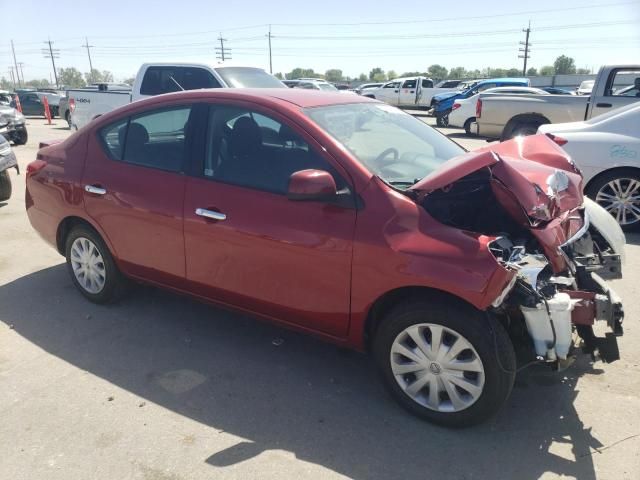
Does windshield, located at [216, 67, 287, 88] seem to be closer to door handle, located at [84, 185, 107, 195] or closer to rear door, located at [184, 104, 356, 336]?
door handle, located at [84, 185, 107, 195]

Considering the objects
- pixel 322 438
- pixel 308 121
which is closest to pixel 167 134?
pixel 308 121

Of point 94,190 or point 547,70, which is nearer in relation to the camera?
point 94,190

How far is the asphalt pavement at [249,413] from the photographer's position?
2645 mm

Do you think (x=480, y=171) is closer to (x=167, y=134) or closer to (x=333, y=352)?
(x=333, y=352)

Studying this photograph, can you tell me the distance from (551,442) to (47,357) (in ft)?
10.6

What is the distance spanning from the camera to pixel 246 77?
945 cm

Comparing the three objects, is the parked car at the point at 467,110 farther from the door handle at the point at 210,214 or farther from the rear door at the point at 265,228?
the door handle at the point at 210,214

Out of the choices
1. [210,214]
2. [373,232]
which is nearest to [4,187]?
[210,214]

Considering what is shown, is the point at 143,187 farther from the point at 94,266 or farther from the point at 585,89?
the point at 585,89

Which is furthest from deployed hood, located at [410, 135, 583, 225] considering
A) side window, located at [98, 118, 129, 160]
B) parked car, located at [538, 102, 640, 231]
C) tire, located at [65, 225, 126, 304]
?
parked car, located at [538, 102, 640, 231]

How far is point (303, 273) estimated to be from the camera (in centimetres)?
313

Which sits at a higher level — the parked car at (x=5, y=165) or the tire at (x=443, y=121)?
the parked car at (x=5, y=165)

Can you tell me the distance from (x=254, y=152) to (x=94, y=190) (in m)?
1.49

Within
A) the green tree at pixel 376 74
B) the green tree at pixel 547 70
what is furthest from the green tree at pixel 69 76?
the green tree at pixel 547 70
